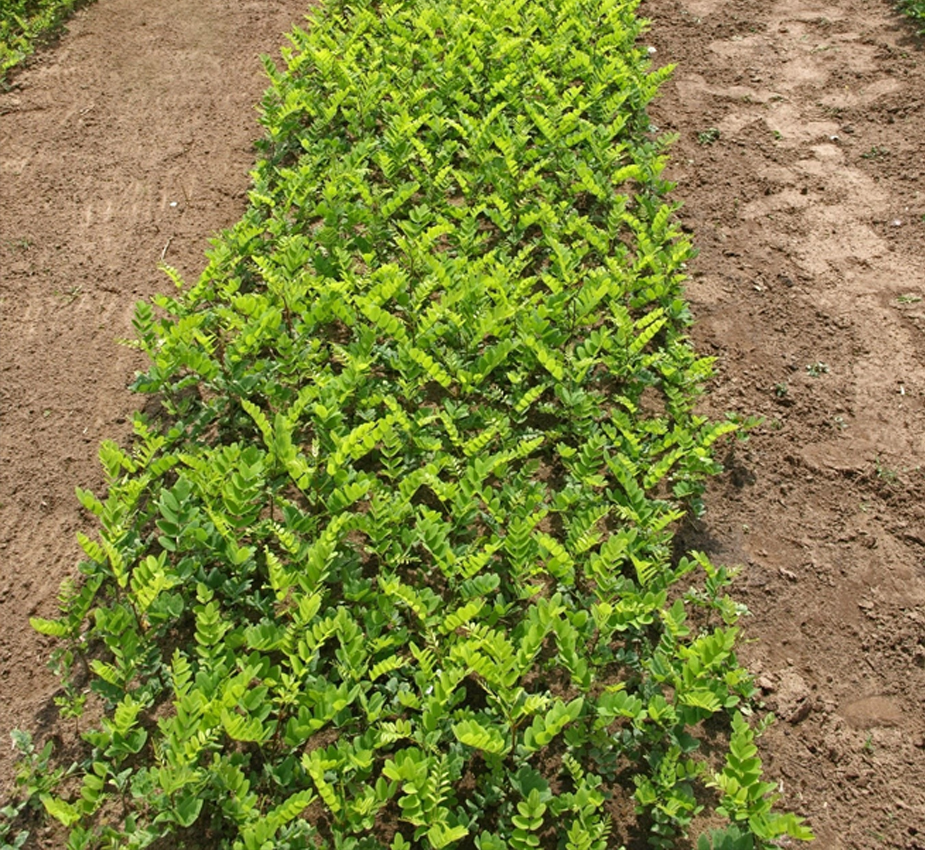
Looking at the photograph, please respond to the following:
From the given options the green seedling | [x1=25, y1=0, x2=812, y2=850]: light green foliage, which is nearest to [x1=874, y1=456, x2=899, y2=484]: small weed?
[x1=25, y1=0, x2=812, y2=850]: light green foliage

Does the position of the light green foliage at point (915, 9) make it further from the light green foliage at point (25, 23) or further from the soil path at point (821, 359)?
the light green foliage at point (25, 23)

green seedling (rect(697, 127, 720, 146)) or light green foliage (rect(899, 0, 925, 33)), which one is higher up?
green seedling (rect(697, 127, 720, 146))

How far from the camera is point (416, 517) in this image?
362 cm

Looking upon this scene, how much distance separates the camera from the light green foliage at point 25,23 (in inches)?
268

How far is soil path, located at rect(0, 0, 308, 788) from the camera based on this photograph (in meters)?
3.81

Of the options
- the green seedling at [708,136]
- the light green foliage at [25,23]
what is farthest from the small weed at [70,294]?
the green seedling at [708,136]

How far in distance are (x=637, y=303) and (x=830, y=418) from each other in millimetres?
1114

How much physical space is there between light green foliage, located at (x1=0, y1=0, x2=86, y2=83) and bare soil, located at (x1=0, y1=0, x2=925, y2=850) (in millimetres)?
177

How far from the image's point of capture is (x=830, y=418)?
14.2 feet

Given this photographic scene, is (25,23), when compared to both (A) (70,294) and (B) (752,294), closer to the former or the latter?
(A) (70,294)

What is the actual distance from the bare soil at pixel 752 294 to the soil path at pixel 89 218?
2cm

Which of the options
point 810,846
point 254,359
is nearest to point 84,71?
point 254,359

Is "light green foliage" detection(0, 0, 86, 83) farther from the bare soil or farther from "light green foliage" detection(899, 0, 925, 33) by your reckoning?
"light green foliage" detection(899, 0, 925, 33)

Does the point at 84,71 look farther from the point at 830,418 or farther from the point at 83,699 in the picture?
the point at 830,418
